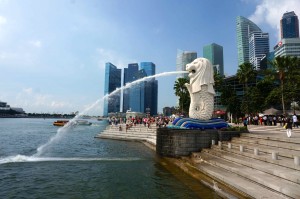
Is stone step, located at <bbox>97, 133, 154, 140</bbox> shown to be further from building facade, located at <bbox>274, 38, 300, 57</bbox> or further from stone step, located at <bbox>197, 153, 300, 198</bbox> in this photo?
building facade, located at <bbox>274, 38, 300, 57</bbox>

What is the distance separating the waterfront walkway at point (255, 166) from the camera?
9661 mm

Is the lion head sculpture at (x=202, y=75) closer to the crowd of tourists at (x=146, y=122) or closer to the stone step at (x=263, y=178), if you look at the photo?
the stone step at (x=263, y=178)

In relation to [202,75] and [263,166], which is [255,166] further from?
[202,75]

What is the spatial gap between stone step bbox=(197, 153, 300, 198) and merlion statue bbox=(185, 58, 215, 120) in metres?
7.43

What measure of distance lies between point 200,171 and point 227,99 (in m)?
46.3

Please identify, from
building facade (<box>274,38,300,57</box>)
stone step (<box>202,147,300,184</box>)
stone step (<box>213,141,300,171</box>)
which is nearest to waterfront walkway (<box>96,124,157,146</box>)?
stone step (<box>213,141,300,171</box>)

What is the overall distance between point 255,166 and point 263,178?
6.16ft

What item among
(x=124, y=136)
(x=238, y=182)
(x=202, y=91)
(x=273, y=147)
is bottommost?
(x=238, y=182)

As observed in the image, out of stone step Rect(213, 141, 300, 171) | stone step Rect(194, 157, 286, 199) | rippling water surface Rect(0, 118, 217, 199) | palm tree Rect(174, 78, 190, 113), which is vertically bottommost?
rippling water surface Rect(0, 118, 217, 199)

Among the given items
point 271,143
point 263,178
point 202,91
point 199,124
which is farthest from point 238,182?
point 202,91

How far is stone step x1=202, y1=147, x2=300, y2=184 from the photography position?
33.0 ft

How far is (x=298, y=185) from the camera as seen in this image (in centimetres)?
928

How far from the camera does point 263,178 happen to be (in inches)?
417

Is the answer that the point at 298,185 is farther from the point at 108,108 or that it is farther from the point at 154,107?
the point at 154,107
